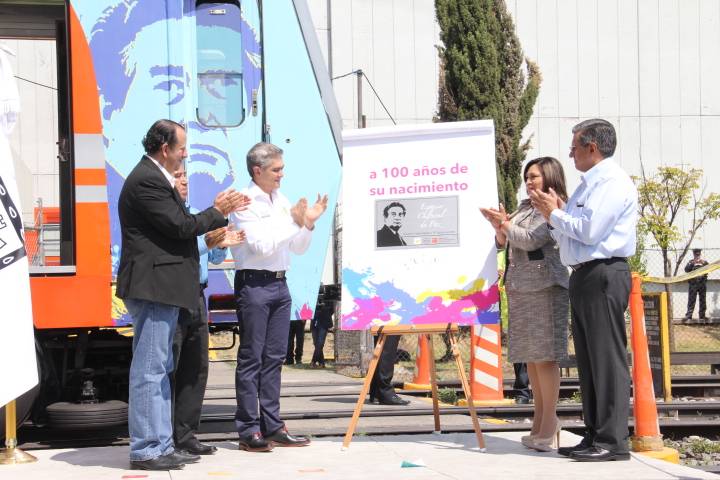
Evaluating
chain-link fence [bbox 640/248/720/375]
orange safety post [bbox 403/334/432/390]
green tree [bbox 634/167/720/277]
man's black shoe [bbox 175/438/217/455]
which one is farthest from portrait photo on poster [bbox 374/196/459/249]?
green tree [bbox 634/167/720/277]

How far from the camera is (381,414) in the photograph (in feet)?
33.1

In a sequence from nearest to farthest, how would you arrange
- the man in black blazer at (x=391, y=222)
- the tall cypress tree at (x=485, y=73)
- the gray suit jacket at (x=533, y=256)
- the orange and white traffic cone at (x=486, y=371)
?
the gray suit jacket at (x=533, y=256), the man in black blazer at (x=391, y=222), the orange and white traffic cone at (x=486, y=371), the tall cypress tree at (x=485, y=73)

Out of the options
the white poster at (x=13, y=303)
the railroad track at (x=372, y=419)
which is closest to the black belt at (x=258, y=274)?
the white poster at (x=13, y=303)

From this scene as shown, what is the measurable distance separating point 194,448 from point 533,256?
2.59 m

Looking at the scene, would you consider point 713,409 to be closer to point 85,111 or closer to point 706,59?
point 85,111

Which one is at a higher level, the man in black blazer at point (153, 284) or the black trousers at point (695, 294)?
the man in black blazer at point (153, 284)

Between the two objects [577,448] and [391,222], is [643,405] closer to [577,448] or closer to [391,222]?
[577,448]

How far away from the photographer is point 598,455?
6.88 meters

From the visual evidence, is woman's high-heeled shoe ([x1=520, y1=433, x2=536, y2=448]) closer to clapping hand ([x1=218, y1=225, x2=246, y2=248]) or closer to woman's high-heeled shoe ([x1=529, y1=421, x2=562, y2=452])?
woman's high-heeled shoe ([x1=529, y1=421, x2=562, y2=452])

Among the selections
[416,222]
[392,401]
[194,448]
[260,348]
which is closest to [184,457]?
[194,448]

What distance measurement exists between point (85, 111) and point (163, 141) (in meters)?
1.31

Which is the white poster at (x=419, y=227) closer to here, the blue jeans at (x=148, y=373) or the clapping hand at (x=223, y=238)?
the clapping hand at (x=223, y=238)

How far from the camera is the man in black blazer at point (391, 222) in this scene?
7.82m

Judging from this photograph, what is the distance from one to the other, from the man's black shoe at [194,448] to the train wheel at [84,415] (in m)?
0.85
